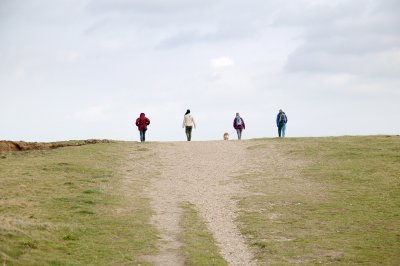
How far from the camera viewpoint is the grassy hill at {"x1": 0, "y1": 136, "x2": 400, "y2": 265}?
68.9ft

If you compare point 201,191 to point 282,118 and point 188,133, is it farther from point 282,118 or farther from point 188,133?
point 282,118

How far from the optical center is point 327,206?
1133 inches

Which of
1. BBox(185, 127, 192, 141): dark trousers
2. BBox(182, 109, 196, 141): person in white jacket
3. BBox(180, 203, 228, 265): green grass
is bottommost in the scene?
→ BBox(180, 203, 228, 265): green grass

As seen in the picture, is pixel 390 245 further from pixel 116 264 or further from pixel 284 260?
pixel 116 264

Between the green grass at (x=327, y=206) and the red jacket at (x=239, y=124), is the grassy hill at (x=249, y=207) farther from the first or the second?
the red jacket at (x=239, y=124)

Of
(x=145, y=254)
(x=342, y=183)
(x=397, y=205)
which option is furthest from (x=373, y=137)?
(x=145, y=254)

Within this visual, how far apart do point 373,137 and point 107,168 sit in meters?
24.8

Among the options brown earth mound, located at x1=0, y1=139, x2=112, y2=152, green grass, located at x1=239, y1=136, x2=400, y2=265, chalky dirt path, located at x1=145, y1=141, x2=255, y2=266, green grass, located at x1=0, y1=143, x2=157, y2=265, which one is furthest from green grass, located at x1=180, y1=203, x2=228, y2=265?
brown earth mound, located at x1=0, y1=139, x2=112, y2=152

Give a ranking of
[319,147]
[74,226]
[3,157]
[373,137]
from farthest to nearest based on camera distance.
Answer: [373,137]
[319,147]
[3,157]
[74,226]

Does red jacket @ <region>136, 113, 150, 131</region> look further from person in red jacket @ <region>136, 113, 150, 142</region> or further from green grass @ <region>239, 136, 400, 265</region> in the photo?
green grass @ <region>239, 136, 400, 265</region>

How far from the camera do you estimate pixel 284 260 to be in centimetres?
2019

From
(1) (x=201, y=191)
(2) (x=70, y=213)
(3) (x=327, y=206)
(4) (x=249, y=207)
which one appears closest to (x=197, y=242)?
(4) (x=249, y=207)

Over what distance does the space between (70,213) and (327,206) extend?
1240cm

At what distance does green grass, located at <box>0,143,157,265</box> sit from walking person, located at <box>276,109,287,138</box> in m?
16.6
